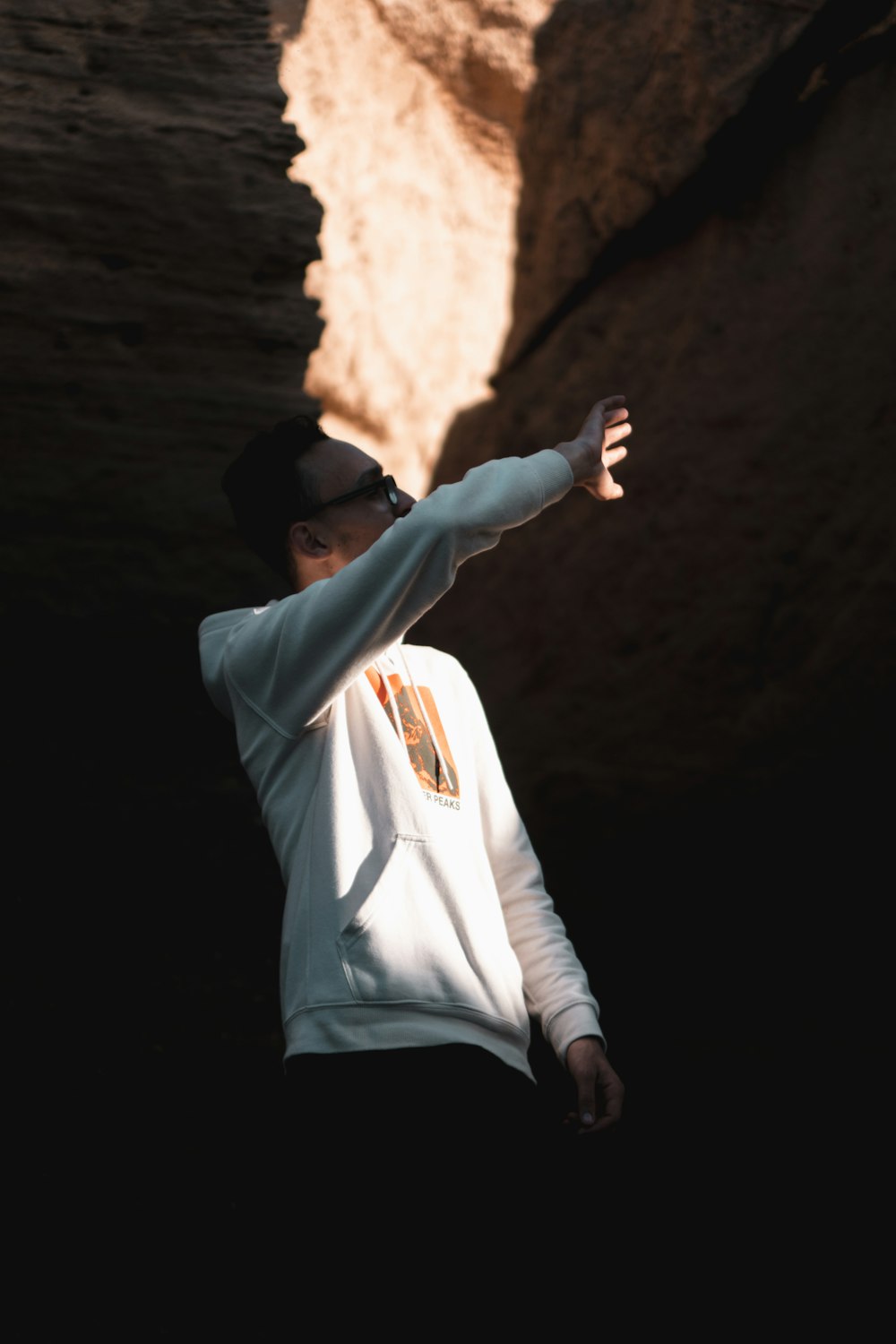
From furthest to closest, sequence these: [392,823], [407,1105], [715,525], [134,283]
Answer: [715,525], [134,283], [392,823], [407,1105]

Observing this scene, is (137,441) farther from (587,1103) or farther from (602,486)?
(587,1103)

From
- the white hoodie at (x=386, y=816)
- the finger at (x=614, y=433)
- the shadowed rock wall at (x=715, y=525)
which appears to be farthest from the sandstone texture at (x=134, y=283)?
the finger at (x=614, y=433)

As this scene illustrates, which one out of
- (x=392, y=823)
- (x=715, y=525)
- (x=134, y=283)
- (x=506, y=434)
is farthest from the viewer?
(x=506, y=434)

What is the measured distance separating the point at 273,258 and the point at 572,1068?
191 cm

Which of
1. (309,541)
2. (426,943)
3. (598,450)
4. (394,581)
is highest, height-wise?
(598,450)

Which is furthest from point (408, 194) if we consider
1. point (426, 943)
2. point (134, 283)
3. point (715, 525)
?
point (426, 943)

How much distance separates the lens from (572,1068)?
134cm

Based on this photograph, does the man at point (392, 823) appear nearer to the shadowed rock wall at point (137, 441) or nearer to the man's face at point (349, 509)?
the man's face at point (349, 509)

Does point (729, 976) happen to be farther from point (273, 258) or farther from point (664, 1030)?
point (273, 258)

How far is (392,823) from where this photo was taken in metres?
1.29

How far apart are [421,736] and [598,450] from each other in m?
0.40

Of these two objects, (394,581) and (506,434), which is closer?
(394,581)

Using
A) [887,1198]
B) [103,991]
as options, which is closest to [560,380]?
[103,991]

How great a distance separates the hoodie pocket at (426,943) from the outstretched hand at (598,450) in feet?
1.50
